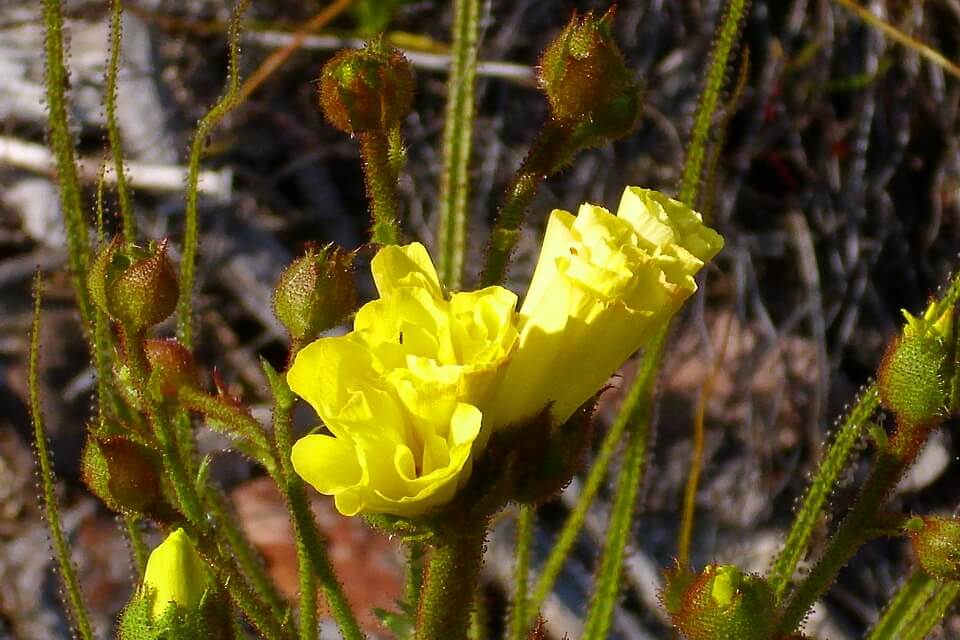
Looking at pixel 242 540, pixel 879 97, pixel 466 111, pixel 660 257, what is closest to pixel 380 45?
pixel 660 257

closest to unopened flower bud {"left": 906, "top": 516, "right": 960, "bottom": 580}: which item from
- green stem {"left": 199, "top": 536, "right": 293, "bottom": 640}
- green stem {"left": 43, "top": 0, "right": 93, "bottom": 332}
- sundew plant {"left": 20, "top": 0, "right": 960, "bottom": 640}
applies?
sundew plant {"left": 20, "top": 0, "right": 960, "bottom": 640}

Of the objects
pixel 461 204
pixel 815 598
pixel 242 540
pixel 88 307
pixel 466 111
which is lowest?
pixel 242 540

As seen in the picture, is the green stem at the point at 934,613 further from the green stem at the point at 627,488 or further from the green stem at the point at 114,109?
the green stem at the point at 114,109

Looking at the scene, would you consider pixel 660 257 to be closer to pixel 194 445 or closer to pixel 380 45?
pixel 380 45

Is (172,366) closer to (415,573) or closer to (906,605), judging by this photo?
(415,573)

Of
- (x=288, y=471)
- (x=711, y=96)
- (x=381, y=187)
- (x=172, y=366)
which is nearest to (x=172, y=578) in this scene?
(x=288, y=471)

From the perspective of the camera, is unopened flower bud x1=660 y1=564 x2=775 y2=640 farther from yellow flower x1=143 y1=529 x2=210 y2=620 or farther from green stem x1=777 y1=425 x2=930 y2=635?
yellow flower x1=143 y1=529 x2=210 y2=620
